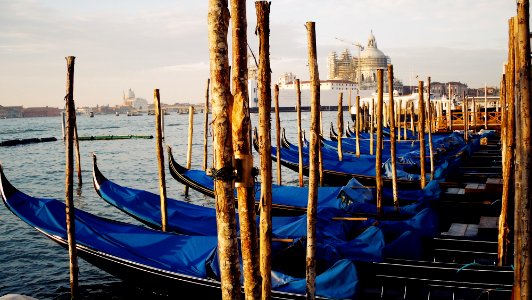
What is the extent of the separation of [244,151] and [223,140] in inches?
8.6

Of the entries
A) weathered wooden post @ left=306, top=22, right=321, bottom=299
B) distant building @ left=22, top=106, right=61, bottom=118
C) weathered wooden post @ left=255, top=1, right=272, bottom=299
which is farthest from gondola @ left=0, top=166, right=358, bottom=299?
distant building @ left=22, top=106, right=61, bottom=118

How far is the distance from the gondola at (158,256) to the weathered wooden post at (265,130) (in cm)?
80

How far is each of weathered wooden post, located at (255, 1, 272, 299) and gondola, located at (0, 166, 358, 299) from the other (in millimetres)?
800

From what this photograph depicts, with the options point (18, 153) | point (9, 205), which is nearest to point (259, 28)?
point (9, 205)

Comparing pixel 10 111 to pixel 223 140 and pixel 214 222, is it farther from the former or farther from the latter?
pixel 223 140

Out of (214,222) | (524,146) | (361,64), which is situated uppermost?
(361,64)

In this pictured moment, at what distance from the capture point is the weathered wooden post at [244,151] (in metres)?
3.04

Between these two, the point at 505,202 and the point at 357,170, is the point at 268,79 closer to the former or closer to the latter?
the point at 505,202

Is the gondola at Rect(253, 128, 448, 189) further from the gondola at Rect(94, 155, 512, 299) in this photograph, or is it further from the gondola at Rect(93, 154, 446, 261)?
the gondola at Rect(94, 155, 512, 299)

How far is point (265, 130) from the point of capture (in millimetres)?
4355

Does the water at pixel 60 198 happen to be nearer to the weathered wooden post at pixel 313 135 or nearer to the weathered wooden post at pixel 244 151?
the weathered wooden post at pixel 313 135

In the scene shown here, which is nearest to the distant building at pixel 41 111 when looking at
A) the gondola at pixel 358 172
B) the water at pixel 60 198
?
the water at pixel 60 198

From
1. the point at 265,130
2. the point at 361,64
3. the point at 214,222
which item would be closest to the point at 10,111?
the point at 361,64

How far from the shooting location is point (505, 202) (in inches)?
221
